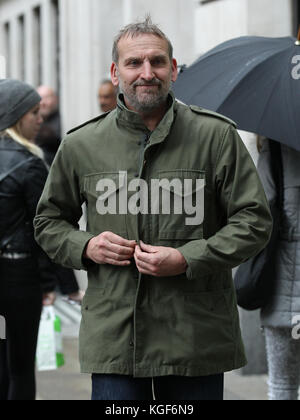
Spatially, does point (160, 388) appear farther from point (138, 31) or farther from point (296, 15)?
point (296, 15)

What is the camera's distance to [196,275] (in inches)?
127

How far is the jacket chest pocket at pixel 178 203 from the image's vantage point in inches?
130

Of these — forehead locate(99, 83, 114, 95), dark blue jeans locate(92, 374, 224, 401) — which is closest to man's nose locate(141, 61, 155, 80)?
dark blue jeans locate(92, 374, 224, 401)

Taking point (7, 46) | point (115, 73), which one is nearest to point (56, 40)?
point (7, 46)

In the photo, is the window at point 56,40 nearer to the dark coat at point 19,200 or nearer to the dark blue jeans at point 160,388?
the dark coat at point 19,200

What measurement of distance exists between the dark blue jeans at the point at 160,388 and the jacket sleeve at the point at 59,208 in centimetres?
44

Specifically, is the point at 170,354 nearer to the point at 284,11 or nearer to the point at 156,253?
the point at 156,253

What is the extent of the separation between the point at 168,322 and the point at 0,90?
6.84 feet

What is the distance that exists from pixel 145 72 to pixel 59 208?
59cm

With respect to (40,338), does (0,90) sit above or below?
above

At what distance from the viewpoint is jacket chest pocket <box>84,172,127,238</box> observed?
3.36 metres

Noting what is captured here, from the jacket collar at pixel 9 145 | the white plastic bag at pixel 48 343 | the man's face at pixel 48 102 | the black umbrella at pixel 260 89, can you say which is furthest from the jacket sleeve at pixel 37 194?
the man's face at pixel 48 102

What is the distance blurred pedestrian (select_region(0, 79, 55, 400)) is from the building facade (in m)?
0.96
